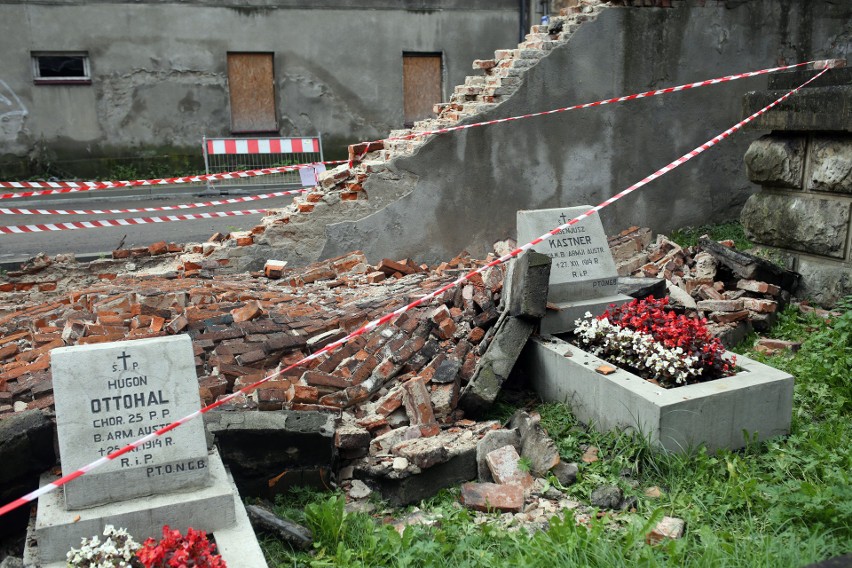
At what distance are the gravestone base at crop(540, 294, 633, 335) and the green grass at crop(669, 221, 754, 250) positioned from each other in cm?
368

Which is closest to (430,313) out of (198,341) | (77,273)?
(198,341)

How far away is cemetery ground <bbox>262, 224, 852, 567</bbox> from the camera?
11.7 ft

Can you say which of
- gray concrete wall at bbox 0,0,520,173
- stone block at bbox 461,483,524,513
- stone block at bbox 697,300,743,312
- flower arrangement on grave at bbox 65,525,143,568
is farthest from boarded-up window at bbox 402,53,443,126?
flower arrangement on grave at bbox 65,525,143,568

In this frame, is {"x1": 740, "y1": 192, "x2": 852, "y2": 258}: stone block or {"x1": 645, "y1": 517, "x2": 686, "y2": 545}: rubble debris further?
{"x1": 740, "y1": 192, "x2": 852, "y2": 258}: stone block

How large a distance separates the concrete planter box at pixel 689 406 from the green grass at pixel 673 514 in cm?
9

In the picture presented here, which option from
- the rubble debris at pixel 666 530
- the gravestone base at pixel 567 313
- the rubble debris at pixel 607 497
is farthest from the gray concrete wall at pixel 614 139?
the rubble debris at pixel 666 530

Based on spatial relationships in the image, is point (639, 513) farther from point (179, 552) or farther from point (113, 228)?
point (113, 228)

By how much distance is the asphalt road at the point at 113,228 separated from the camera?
447 inches

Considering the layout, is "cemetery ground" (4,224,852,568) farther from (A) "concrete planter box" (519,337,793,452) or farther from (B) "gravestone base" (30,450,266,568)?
(B) "gravestone base" (30,450,266,568)

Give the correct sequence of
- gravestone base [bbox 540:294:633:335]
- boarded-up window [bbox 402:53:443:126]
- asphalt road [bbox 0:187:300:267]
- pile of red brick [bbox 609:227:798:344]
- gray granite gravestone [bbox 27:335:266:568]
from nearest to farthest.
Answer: gray granite gravestone [bbox 27:335:266:568] → gravestone base [bbox 540:294:633:335] → pile of red brick [bbox 609:227:798:344] → asphalt road [bbox 0:187:300:267] → boarded-up window [bbox 402:53:443:126]

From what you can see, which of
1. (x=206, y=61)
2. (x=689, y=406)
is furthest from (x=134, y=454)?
(x=206, y=61)

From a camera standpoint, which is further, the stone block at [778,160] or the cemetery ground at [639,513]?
the stone block at [778,160]

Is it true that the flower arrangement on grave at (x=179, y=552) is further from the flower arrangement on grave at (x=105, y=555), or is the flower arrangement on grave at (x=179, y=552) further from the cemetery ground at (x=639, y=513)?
the cemetery ground at (x=639, y=513)

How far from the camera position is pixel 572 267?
6.12 metres
